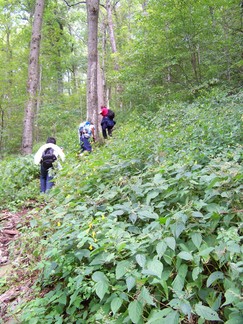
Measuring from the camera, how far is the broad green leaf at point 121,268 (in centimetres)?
216

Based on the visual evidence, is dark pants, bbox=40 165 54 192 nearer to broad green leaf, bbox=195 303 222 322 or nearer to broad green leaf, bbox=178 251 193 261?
broad green leaf, bbox=178 251 193 261

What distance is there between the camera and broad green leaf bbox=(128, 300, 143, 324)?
6.31 ft

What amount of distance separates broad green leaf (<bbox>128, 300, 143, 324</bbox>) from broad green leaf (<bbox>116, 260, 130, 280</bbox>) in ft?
0.71

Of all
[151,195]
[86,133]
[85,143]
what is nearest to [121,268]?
[151,195]

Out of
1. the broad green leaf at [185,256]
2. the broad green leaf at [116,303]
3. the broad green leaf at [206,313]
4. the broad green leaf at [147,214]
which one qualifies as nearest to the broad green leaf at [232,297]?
the broad green leaf at [206,313]

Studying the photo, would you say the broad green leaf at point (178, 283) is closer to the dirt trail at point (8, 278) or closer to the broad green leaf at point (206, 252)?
the broad green leaf at point (206, 252)

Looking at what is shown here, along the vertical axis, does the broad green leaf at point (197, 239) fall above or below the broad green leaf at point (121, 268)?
above

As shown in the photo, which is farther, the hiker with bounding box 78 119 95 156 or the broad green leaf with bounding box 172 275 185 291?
the hiker with bounding box 78 119 95 156

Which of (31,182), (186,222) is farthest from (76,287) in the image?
(31,182)

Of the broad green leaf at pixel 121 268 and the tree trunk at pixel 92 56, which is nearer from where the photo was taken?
the broad green leaf at pixel 121 268

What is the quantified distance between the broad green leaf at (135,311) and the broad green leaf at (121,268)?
22 cm

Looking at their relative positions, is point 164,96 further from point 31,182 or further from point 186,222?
point 186,222

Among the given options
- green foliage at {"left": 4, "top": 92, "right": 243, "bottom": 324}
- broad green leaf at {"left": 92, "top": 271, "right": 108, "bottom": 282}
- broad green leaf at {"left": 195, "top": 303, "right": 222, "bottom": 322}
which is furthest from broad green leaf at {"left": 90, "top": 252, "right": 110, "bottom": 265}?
broad green leaf at {"left": 195, "top": 303, "right": 222, "bottom": 322}

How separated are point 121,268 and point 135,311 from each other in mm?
341
